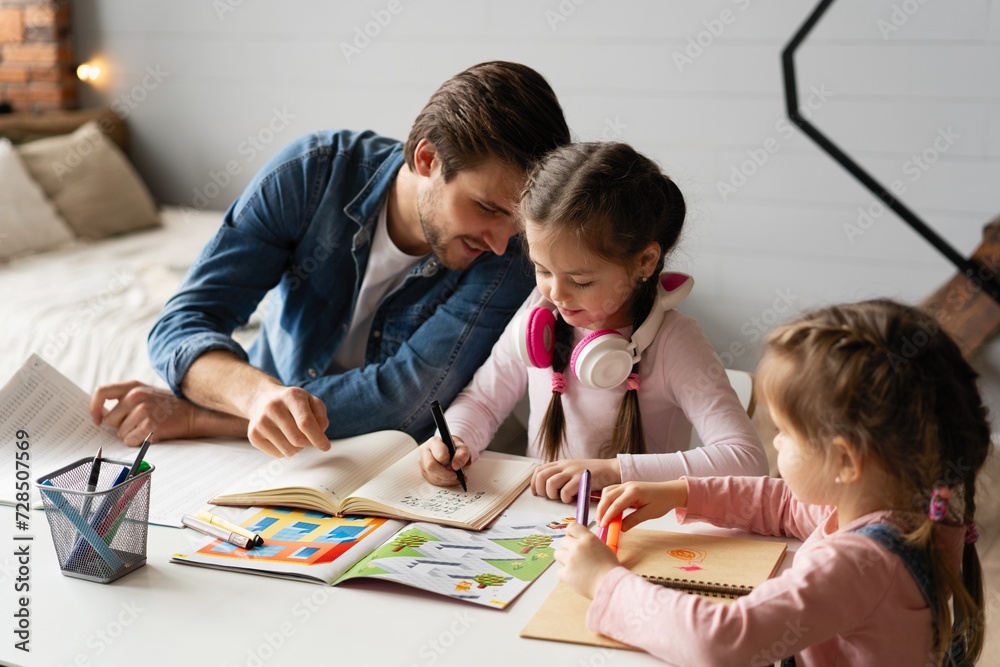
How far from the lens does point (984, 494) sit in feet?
3.41

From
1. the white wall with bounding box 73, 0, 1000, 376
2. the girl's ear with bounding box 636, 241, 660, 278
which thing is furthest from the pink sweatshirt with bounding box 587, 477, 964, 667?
the white wall with bounding box 73, 0, 1000, 376

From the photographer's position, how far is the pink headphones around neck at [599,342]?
1.31 metres

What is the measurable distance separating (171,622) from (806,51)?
2.39 meters

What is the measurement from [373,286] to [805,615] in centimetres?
105

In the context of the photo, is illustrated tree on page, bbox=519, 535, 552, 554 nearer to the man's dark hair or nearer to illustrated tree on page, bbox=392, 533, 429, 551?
illustrated tree on page, bbox=392, 533, 429, 551

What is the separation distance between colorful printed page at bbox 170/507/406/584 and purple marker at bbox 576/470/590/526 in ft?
0.72

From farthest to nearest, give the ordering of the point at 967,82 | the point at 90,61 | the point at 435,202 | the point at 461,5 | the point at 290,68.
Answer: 1. the point at 90,61
2. the point at 290,68
3. the point at 461,5
4. the point at 967,82
5. the point at 435,202

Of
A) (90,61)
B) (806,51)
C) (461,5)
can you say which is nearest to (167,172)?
(90,61)

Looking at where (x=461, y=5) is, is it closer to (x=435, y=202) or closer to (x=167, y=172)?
(x=167, y=172)

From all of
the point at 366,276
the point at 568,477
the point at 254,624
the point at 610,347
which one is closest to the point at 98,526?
the point at 254,624

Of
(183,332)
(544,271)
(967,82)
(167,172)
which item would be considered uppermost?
(967,82)

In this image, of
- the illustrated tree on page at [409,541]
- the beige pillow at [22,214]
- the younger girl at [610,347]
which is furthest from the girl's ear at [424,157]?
the beige pillow at [22,214]

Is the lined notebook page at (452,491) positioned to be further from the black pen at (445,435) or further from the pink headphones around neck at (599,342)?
the pink headphones around neck at (599,342)

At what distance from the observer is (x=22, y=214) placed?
123 inches
